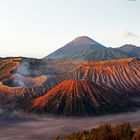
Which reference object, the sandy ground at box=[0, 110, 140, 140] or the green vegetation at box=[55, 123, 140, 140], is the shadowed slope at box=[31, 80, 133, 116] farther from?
the green vegetation at box=[55, 123, 140, 140]

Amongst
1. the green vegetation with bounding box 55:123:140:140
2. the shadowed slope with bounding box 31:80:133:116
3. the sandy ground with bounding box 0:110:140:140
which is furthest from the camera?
the shadowed slope with bounding box 31:80:133:116

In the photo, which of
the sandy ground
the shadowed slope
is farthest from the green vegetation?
the shadowed slope

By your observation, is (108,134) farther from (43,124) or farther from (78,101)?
(78,101)

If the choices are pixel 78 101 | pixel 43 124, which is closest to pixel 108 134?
pixel 43 124

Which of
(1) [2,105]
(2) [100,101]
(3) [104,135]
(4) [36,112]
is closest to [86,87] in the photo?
(2) [100,101]

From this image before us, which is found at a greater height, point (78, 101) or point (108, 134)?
point (108, 134)

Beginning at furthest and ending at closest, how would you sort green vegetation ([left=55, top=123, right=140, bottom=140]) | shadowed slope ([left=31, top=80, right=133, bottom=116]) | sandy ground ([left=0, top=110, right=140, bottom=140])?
shadowed slope ([left=31, top=80, right=133, bottom=116]) < sandy ground ([left=0, top=110, right=140, bottom=140]) < green vegetation ([left=55, top=123, right=140, bottom=140])

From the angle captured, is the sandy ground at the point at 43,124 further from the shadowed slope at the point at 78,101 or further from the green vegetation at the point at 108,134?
the green vegetation at the point at 108,134

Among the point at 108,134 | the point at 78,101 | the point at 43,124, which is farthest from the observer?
the point at 78,101
